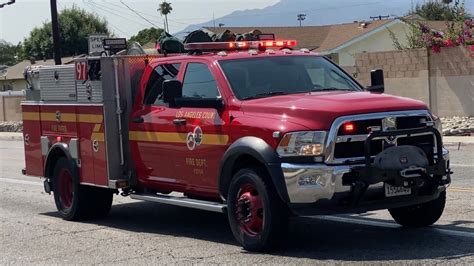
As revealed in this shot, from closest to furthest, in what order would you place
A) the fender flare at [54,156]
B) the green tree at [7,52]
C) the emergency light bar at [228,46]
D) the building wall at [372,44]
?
1. the emergency light bar at [228,46]
2. the fender flare at [54,156]
3. the building wall at [372,44]
4. the green tree at [7,52]

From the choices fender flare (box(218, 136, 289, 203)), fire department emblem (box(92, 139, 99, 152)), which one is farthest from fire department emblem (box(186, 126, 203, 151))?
fire department emblem (box(92, 139, 99, 152))

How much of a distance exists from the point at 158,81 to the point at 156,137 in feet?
2.49

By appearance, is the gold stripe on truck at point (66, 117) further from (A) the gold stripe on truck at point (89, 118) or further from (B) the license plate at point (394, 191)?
(B) the license plate at point (394, 191)

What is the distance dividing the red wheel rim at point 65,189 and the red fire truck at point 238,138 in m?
0.02

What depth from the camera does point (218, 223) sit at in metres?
9.77

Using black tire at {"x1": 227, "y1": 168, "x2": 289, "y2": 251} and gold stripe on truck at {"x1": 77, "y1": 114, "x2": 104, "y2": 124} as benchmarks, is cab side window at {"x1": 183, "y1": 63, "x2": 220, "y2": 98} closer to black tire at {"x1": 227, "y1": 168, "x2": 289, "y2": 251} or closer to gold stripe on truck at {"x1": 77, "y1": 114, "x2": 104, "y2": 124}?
black tire at {"x1": 227, "y1": 168, "x2": 289, "y2": 251}

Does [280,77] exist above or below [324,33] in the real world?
below

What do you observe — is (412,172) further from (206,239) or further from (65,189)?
(65,189)

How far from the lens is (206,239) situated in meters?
8.77

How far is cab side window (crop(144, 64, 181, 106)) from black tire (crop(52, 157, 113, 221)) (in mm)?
1677

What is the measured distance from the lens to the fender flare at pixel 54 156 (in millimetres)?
10493

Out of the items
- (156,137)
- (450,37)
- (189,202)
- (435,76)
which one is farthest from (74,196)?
(450,37)

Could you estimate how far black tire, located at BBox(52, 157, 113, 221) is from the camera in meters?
10.4

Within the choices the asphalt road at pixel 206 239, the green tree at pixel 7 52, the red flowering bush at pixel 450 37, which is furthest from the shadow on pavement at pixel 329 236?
the green tree at pixel 7 52
